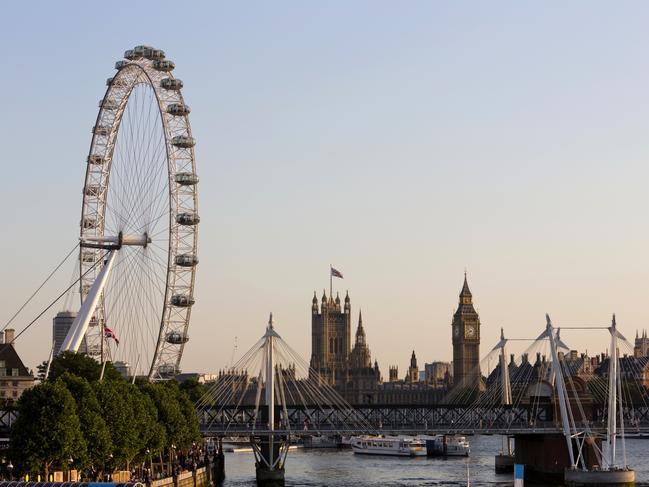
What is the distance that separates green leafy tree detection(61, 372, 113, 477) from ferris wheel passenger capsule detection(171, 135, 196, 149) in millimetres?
22162

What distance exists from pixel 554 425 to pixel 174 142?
31.7 m

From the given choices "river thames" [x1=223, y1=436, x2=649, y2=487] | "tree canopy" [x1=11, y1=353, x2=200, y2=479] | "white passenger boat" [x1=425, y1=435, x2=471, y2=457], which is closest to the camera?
"tree canopy" [x1=11, y1=353, x2=200, y2=479]

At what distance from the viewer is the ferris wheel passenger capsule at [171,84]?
85.6m

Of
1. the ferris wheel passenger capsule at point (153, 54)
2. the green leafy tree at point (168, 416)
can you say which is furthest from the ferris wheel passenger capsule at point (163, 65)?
the green leafy tree at point (168, 416)

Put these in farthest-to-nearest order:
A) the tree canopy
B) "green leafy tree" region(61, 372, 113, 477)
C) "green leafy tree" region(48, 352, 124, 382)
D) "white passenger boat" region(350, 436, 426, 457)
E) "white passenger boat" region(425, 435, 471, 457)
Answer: "white passenger boat" region(425, 435, 471, 457) → "white passenger boat" region(350, 436, 426, 457) → "green leafy tree" region(48, 352, 124, 382) → "green leafy tree" region(61, 372, 113, 477) → the tree canopy

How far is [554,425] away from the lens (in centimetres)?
9650

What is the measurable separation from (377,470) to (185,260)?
3435 centimetres

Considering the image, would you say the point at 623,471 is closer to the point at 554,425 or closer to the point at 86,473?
the point at 554,425

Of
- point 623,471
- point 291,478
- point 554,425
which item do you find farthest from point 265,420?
point 623,471

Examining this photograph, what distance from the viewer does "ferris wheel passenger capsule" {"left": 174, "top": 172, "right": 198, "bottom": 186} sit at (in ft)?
290

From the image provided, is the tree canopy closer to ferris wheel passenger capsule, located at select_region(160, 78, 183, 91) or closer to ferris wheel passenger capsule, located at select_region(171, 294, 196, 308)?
ferris wheel passenger capsule, located at select_region(171, 294, 196, 308)

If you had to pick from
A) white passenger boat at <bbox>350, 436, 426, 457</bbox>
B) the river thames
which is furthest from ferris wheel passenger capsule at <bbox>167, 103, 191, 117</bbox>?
white passenger boat at <bbox>350, 436, 426, 457</bbox>

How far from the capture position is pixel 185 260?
8900 centimetres

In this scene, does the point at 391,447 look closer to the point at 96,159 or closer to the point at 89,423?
the point at 96,159
